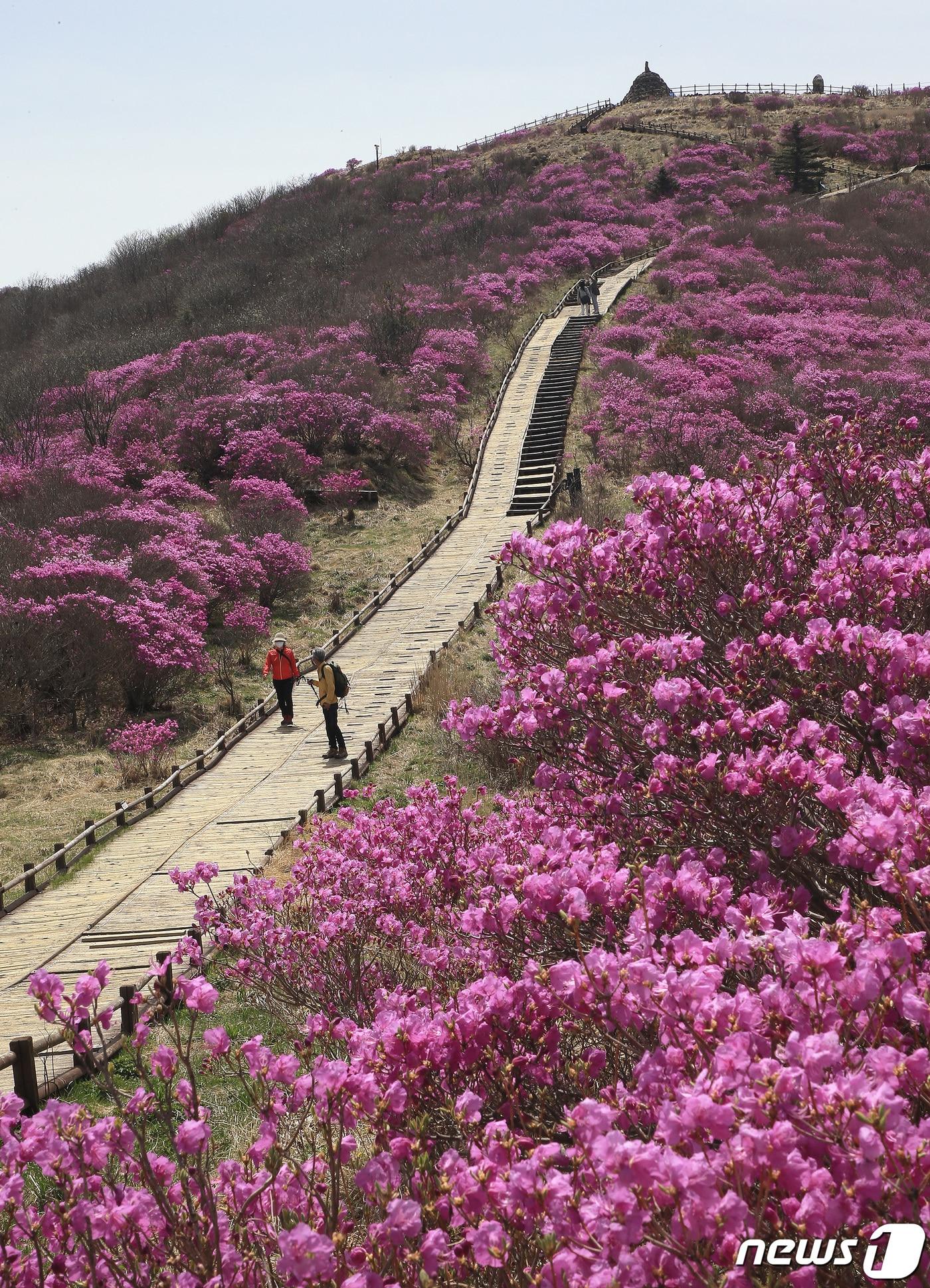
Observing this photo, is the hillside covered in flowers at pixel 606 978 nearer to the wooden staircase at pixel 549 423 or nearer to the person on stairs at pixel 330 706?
the person on stairs at pixel 330 706

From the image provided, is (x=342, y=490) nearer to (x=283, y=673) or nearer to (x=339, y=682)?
(x=283, y=673)

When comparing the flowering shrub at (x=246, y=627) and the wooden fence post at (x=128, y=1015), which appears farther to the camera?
the flowering shrub at (x=246, y=627)

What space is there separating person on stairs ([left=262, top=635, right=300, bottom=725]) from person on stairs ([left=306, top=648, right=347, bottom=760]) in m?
1.56

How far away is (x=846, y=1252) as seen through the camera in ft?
7.09

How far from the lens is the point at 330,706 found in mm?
13547

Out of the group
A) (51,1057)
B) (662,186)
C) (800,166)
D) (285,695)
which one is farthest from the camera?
(662,186)

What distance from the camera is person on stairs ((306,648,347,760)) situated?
13.5 metres

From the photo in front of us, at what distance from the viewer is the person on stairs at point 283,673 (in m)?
15.3

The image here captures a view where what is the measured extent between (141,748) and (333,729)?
10.8 ft

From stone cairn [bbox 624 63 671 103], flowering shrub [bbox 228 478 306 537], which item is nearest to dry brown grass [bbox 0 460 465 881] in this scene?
flowering shrub [bbox 228 478 306 537]

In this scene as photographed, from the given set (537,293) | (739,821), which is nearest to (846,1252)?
(739,821)
